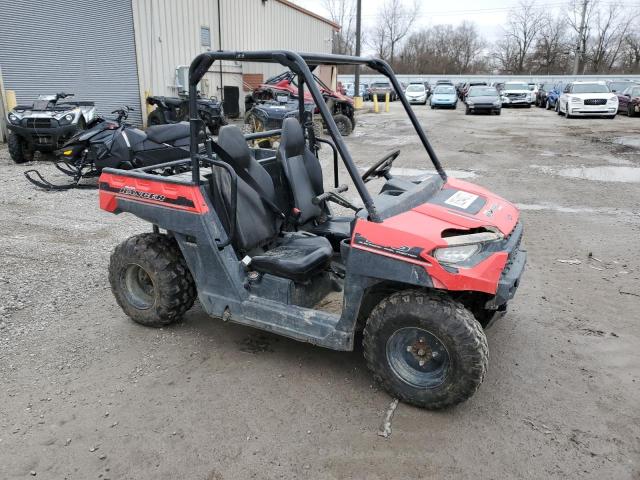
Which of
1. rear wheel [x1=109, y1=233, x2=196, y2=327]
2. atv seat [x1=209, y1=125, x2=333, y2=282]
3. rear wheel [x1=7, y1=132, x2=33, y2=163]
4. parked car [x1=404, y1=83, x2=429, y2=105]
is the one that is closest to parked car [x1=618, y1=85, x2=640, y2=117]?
parked car [x1=404, y1=83, x2=429, y2=105]

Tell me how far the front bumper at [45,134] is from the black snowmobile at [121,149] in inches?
75.6

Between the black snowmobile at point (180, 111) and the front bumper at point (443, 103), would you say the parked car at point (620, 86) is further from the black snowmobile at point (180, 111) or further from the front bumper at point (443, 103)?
the black snowmobile at point (180, 111)

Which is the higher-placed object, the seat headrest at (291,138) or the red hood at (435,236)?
the seat headrest at (291,138)

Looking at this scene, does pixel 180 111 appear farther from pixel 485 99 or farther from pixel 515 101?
pixel 515 101

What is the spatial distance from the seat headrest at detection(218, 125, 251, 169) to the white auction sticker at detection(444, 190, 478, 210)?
1.44 metres

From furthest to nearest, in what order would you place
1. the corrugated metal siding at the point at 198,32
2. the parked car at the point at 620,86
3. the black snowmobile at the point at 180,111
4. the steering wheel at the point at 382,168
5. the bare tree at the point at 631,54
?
the bare tree at the point at 631,54 < the parked car at the point at 620,86 < the corrugated metal siding at the point at 198,32 < the black snowmobile at the point at 180,111 < the steering wheel at the point at 382,168

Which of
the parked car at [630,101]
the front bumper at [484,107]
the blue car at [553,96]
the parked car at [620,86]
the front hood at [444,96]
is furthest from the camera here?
the front hood at [444,96]

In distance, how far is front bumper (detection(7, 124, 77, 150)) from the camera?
34.6 feet

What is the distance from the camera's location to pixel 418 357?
319 cm

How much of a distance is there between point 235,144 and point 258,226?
60 cm

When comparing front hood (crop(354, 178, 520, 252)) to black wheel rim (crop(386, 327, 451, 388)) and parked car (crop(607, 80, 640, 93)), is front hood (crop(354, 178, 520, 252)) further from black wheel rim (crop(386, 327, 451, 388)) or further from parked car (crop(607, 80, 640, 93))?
parked car (crop(607, 80, 640, 93))

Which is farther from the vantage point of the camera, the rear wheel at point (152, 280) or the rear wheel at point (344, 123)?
the rear wheel at point (344, 123)

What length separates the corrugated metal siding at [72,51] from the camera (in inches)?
538

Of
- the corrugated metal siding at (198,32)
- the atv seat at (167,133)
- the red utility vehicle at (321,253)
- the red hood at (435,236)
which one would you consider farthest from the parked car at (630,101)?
the red hood at (435,236)
